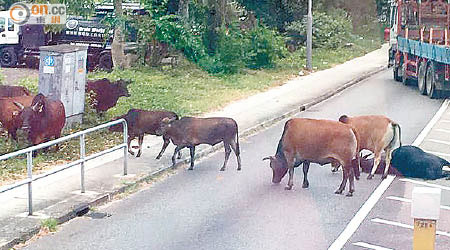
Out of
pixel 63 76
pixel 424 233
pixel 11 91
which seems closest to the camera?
pixel 424 233

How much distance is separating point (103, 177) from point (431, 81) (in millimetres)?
14897

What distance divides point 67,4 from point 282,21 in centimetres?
1697

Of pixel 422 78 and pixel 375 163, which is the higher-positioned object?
pixel 422 78

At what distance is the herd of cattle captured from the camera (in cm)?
1441

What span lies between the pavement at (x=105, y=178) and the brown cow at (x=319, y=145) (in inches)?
93.7

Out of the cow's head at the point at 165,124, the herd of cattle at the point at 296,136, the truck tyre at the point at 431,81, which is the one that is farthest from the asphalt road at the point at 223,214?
the truck tyre at the point at 431,81

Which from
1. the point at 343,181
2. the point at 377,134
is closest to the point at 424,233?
the point at 343,181

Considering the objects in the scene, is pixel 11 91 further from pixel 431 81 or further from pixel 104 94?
pixel 431 81

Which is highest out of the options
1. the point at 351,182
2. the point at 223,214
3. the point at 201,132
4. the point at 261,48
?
the point at 261,48

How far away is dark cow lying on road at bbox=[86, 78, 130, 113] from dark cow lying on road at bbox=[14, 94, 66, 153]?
4102 millimetres

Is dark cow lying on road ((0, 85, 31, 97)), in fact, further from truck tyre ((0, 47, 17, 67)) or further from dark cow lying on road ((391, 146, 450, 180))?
truck tyre ((0, 47, 17, 67))

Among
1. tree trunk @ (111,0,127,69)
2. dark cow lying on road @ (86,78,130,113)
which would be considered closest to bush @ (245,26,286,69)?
tree trunk @ (111,0,127,69)

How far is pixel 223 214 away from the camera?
1320 centimetres

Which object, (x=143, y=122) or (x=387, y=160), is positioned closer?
(x=387, y=160)
